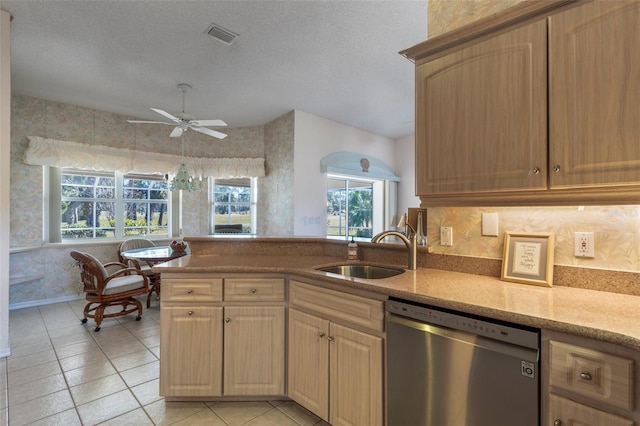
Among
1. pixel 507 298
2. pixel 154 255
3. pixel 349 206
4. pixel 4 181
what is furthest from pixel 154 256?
pixel 349 206

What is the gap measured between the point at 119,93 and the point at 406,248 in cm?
426

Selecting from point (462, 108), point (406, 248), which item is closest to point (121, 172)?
point (406, 248)

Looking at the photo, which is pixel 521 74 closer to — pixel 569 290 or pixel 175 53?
pixel 569 290

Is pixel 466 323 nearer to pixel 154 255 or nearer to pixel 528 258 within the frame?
pixel 528 258

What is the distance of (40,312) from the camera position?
A: 3.84 m

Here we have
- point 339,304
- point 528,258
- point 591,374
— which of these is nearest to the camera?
point 591,374

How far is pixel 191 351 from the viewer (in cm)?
197

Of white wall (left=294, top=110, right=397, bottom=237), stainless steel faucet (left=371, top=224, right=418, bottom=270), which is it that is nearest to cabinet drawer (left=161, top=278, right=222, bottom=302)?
stainless steel faucet (left=371, top=224, right=418, bottom=270)

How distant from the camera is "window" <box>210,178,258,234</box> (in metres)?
5.68

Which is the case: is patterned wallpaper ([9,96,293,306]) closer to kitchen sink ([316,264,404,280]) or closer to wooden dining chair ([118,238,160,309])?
wooden dining chair ([118,238,160,309])

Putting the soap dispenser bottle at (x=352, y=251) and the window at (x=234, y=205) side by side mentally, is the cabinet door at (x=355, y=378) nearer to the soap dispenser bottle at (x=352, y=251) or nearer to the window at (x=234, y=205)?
the soap dispenser bottle at (x=352, y=251)

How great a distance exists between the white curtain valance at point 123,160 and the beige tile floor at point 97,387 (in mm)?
2261

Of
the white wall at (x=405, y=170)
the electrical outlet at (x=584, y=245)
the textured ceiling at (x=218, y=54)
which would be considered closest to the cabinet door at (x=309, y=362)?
the electrical outlet at (x=584, y=245)

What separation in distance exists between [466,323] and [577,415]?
0.41 m
